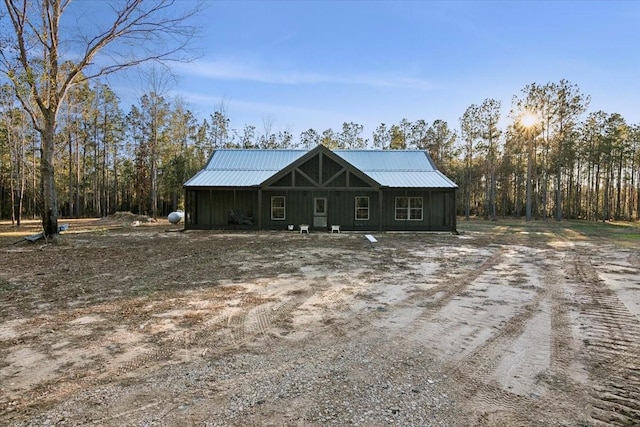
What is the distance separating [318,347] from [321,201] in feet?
51.6

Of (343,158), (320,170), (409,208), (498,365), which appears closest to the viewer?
(498,365)

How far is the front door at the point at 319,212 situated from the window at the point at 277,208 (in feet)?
5.59

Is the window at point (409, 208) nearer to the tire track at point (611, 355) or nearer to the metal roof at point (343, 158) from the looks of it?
the metal roof at point (343, 158)

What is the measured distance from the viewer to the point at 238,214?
19500 mm

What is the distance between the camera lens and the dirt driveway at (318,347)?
2596 millimetres

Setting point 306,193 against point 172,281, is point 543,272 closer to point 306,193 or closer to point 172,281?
point 172,281

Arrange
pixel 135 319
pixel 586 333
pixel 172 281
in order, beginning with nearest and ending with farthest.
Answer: pixel 586 333
pixel 135 319
pixel 172 281

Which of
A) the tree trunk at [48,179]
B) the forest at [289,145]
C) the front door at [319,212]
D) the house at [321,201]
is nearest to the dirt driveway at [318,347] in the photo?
the tree trunk at [48,179]

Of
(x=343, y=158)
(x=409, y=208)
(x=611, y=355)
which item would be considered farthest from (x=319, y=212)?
(x=611, y=355)

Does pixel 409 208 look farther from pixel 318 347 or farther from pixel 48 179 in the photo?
pixel 318 347

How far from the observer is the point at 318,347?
376 centimetres

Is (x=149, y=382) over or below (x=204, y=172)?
below

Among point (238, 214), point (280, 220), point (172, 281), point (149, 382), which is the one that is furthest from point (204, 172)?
point (149, 382)

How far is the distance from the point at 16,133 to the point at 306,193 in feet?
71.6
